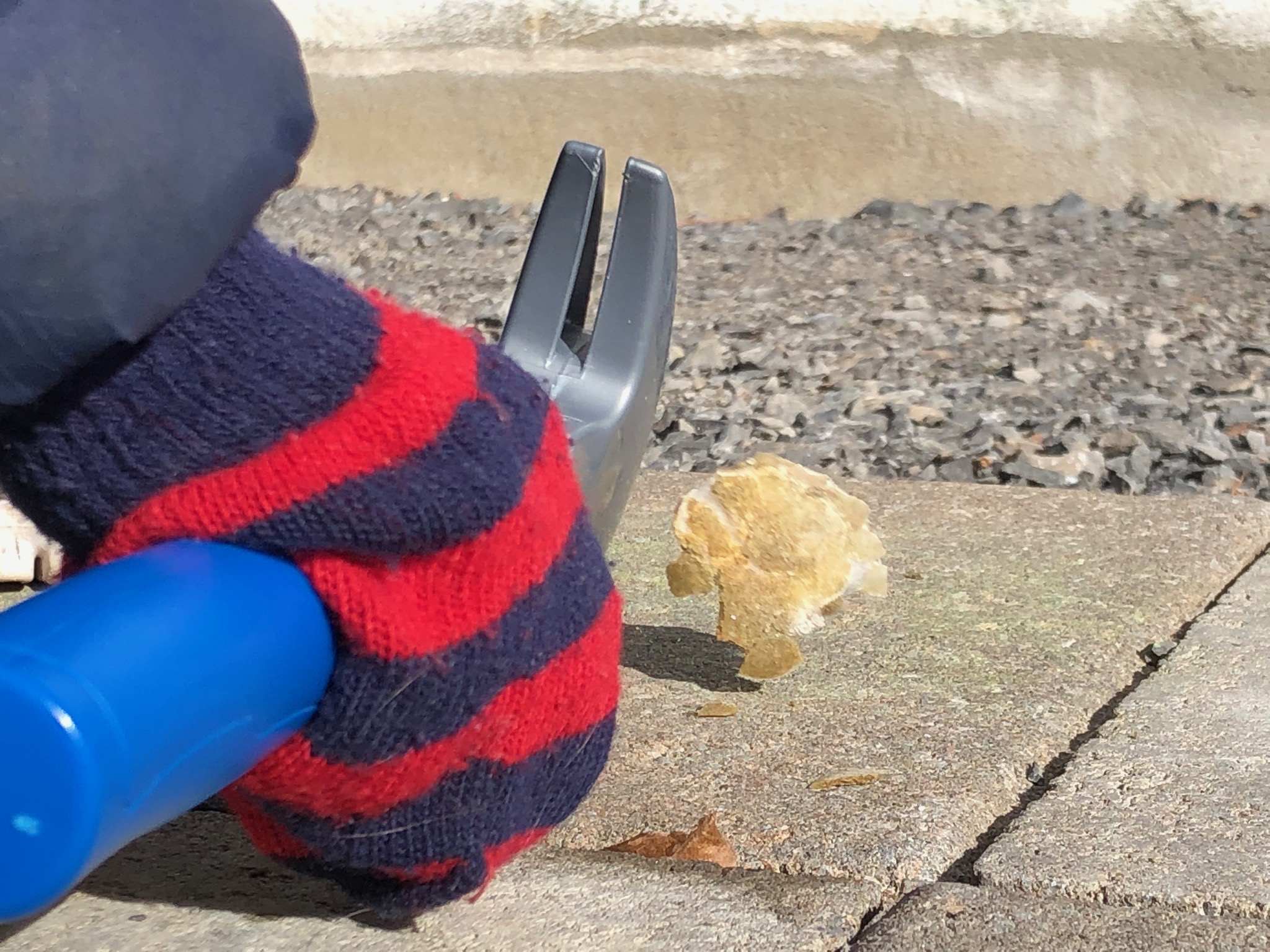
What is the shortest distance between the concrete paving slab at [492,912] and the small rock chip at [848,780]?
0.50ft

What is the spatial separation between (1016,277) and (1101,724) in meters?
2.81

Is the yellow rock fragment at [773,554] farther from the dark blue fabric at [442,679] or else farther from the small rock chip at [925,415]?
the small rock chip at [925,415]

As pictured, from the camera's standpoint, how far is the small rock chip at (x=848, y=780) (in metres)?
1.32

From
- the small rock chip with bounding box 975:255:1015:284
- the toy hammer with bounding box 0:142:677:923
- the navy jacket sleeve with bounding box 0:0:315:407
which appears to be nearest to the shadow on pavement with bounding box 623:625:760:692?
the toy hammer with bounding box 0:142:677:923

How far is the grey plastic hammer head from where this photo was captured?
1311 millimetres

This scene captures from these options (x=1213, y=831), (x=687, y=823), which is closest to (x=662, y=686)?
(x=687, y=823)

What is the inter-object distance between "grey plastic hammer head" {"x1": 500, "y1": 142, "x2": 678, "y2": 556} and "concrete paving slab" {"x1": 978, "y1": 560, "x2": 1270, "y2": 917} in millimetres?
465

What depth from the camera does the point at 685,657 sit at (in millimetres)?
1692

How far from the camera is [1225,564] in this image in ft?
6.51

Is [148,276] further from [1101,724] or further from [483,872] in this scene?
[1101,724]

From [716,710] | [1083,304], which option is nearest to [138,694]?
[716,710]

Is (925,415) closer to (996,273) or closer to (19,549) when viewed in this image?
(996,273)

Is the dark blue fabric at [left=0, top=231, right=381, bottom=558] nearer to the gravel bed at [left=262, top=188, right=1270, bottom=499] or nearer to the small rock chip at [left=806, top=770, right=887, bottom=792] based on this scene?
the small rock chip at [left=806, top=770, right=887, bottom=792]

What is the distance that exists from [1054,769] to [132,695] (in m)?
0.94
